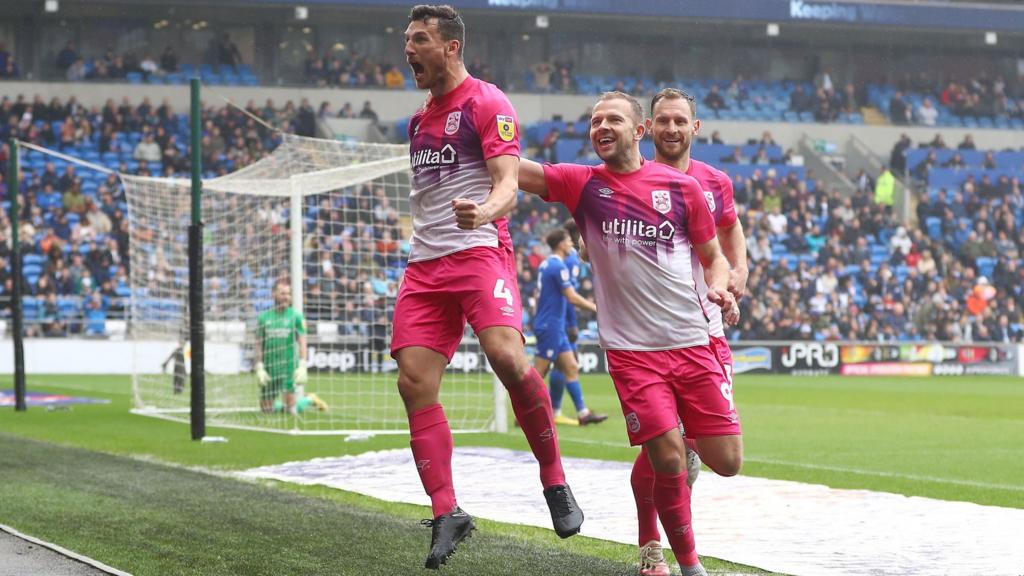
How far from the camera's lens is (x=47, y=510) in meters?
8.25

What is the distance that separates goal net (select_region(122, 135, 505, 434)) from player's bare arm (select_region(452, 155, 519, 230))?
8740 millimetres

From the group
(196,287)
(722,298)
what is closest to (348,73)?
(196,287)

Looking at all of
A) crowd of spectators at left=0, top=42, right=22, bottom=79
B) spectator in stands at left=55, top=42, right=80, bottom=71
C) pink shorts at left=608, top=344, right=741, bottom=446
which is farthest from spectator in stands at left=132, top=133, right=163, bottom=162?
pink shorts at left=608, top=344, right=741, bottom=446

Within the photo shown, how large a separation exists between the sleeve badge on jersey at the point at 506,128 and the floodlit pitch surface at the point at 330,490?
1.90 meters

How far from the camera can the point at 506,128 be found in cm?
616

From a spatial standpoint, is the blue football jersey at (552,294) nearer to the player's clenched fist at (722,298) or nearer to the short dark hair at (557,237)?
the short dark hair at (557,237)

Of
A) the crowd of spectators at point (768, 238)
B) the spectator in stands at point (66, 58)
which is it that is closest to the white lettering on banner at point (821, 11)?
the crowd of spectators at point (768, 238)

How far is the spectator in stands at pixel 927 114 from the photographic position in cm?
4669

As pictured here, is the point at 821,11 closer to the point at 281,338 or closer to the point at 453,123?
the point at 281,338

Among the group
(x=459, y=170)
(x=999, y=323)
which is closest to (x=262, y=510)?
(x=459, y=170)

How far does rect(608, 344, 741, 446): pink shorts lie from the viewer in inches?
234

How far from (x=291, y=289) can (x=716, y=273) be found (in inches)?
469

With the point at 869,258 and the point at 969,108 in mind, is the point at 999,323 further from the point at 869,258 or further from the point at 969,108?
the point at 969,108

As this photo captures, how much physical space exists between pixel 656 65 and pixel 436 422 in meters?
41.0
